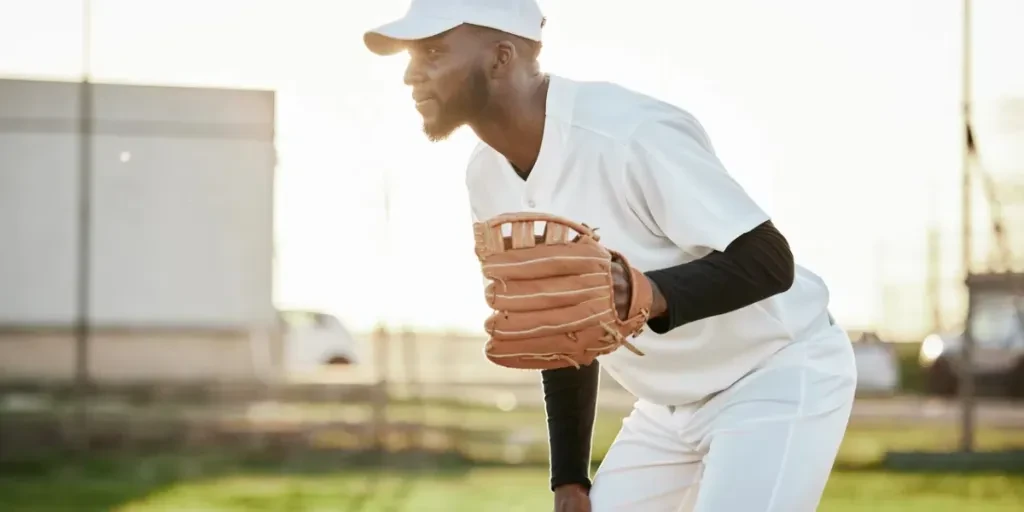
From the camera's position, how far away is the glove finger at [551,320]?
2.90 metres

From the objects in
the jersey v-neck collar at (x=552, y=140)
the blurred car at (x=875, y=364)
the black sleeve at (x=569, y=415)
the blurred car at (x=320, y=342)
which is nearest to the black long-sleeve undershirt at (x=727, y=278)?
the jersey v-neck collar at (x=552, y=140)

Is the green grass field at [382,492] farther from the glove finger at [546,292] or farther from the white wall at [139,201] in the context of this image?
the glove finger at [546,292]

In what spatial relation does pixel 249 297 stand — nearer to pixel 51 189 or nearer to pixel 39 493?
pixel 51 189

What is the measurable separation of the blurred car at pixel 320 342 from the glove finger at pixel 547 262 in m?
16.3

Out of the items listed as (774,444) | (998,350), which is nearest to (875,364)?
(998,350)

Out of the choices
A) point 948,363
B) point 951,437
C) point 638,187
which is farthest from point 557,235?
point 948,363

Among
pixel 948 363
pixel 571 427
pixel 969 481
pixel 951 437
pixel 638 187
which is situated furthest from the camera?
pixel 948 363

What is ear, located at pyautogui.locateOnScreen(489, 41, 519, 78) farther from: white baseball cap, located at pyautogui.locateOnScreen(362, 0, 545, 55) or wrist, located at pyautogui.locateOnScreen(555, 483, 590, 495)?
wrist, located at pyautogui.locateOnScreen(555, 483, 590, 495)

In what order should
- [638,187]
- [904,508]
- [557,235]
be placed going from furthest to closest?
[904,508] < [638,187] < [557,235]

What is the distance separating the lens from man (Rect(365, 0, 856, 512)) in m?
3.04

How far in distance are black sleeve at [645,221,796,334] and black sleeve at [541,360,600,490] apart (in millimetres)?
900

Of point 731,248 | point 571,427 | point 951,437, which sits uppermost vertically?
point 731,248

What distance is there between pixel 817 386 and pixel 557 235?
2.40 ft

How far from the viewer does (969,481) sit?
1072 cm
